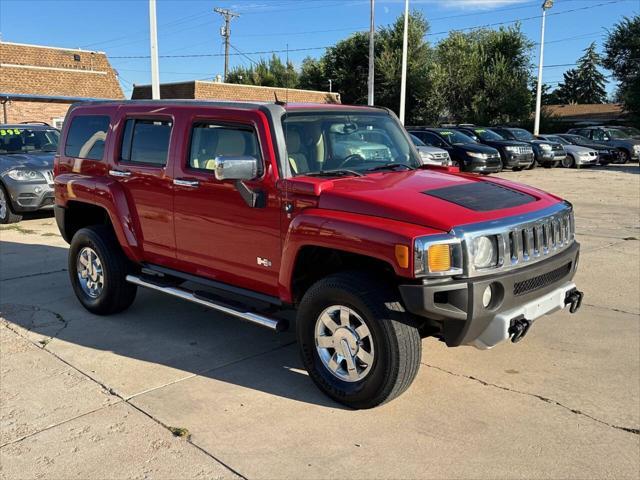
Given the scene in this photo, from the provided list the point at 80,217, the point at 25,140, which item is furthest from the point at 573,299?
the point at 25,140

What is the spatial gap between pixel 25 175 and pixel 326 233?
8613 millimetres

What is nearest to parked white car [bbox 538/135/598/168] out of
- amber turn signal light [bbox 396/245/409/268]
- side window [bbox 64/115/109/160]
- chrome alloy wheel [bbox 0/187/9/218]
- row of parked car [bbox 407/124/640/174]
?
row of parked car [bbox 407/124/640/174]

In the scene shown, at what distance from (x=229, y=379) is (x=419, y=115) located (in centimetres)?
4167

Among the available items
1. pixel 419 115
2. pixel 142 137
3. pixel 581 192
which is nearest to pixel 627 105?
pixel 419 115

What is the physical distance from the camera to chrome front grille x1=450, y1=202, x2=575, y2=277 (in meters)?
3.23

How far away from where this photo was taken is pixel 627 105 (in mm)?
36531

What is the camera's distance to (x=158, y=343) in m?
4.76

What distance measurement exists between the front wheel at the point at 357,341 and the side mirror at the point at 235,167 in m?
0.89

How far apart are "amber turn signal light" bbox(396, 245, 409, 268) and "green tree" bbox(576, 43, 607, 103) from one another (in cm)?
8590

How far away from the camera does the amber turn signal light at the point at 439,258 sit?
3145mm

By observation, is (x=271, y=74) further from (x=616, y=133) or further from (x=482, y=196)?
(x=482, y=196)

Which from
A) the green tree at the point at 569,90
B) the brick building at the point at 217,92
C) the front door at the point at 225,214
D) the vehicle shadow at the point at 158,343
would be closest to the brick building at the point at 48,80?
the brick building at the point at 217,92

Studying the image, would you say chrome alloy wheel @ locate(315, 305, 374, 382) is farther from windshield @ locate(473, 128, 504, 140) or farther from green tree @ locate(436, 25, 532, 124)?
green tree @ locate(436, 25, 532, 124)

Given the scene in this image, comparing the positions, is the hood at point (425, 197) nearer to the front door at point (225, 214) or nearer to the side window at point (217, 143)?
the front door at point (225, 214)
